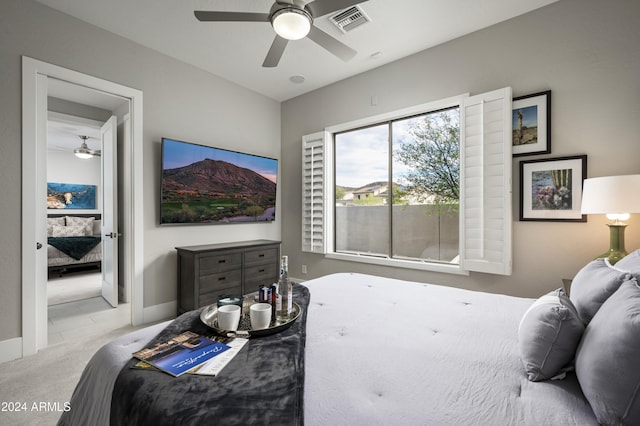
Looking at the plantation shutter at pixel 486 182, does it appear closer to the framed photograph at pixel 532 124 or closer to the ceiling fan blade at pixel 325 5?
the framed photograph at pixel 532 124

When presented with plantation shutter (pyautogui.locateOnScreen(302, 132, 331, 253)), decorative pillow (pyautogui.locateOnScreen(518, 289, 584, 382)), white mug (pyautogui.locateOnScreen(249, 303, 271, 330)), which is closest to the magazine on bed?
white mug (pyautogui.locateOnScreen(249, 303, 271, 330))

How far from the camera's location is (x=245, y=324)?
1.44m

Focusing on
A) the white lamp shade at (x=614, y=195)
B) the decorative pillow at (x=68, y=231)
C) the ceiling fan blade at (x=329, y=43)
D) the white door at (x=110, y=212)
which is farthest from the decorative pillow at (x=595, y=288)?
the decorative pillow at (x=68, y=231)

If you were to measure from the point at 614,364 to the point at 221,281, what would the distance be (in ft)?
10.5

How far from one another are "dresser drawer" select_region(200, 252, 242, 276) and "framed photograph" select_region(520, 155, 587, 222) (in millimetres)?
2999

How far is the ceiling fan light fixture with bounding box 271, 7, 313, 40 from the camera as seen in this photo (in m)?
1.90

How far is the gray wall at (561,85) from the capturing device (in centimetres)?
226

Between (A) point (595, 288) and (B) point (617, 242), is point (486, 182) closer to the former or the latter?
(B) point (617, 242)

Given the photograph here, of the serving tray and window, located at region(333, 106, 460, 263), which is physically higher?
window, located at region(333, 106, 460, 263)

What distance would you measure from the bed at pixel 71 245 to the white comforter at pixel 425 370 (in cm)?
578

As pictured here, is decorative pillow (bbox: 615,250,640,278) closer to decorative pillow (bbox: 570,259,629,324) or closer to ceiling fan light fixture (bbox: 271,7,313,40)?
decorative pillow (bbox: 570,259,629,324)

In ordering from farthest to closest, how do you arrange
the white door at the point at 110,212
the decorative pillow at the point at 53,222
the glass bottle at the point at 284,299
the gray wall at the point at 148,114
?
the decorative pillow at the point at 53,222
the white door at the point at 110,212
the gray wall at the point at 148,114
the glass bottle at the point at 284,299

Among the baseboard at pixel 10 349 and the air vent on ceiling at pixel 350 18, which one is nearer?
the baseboard at pixel 10 349

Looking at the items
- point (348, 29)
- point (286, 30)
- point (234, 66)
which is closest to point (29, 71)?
point (234, 66)
